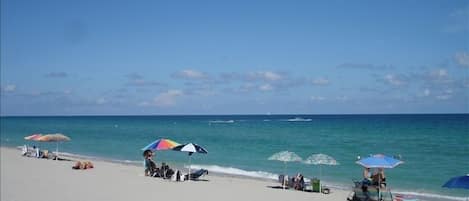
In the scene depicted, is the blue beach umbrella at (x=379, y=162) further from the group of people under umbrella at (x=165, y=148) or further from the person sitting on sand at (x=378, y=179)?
the group of people under umbrella at (x=165, y=148)

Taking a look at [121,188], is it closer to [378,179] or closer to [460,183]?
[378,179]

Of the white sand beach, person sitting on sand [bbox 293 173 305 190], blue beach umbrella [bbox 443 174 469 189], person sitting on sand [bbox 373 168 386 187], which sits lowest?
the white sand beach

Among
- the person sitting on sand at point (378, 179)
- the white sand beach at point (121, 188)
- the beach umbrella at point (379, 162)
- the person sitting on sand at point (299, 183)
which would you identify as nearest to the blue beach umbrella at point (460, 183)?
the beach umbrella at point (379, 162)

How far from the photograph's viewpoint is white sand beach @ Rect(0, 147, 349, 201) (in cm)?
1384

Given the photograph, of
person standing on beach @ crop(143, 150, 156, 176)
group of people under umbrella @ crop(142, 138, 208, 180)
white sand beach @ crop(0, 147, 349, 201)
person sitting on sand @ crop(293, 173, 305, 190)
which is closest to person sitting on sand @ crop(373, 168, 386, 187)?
white sand beach @ crop(0, 147, 349, 201)

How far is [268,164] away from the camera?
2709cm

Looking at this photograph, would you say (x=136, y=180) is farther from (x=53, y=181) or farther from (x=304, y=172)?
(x=304, y=172)

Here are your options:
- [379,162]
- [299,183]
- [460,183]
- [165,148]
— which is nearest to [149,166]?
[165,148]

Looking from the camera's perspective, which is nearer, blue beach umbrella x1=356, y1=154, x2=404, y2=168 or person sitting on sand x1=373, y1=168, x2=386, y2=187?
blue beach umbrella x1=356, y1=154, x2=404, y2=168

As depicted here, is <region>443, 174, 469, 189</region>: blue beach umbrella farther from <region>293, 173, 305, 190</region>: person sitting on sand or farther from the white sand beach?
<region>293, 173, 305, 190</region>: person sitting on sand

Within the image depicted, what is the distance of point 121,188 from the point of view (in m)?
15.6

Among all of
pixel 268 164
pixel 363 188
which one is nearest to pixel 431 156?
pixel 268 164

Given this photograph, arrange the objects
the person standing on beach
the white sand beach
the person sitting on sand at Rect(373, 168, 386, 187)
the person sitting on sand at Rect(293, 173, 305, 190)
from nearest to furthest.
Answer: the white sand beach < the person sitting on sand at Rect(373, 168, 386, 187) < the person sitting on sand at Rect(293, 173, 305, 190) < the person standing on beach

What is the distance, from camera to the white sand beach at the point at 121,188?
13844mm
